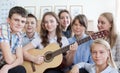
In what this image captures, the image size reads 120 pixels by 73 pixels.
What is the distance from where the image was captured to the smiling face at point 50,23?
2.40 meters

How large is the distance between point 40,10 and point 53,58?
1987 millimetres

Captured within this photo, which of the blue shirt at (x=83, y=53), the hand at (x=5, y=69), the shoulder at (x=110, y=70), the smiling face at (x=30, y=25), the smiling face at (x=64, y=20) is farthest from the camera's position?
the smiling face at (x=64, y=20)

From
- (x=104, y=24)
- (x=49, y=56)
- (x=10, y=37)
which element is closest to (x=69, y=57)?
(x=49, y=56)

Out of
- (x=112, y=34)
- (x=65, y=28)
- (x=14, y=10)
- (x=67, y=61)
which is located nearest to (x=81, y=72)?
(x=67, y=61)

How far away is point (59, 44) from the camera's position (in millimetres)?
2369

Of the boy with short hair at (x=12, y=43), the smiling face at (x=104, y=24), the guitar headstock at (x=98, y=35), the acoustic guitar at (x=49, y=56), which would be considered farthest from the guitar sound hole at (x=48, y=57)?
the smiling face at (x=104, y=24)

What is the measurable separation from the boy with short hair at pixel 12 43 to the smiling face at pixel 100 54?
60cm

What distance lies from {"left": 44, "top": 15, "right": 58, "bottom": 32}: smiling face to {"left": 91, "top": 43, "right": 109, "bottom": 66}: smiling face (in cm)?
69

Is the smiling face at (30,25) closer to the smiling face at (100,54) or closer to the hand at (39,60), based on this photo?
the hand at (39,60)

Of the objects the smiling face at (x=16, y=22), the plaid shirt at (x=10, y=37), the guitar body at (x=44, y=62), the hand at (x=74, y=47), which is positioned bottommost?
the guitar body at (x=44, y=62)

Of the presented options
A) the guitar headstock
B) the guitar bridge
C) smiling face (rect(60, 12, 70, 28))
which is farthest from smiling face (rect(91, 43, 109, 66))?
smiling face (rect(60, 12, 70, 28))

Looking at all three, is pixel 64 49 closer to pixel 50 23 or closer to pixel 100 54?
pixel 50 23

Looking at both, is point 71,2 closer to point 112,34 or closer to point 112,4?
point 112,4

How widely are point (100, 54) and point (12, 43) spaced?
0.77 m
